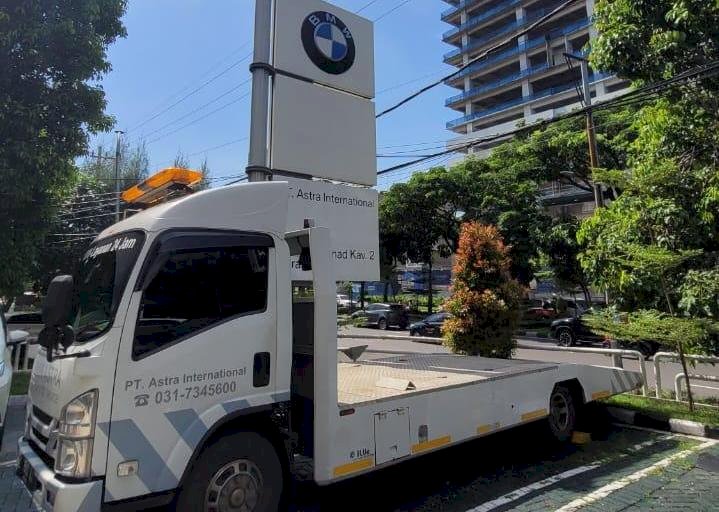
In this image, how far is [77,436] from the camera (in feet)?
10.8

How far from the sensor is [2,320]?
7.43 metres

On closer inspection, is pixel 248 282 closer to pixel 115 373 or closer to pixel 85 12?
pixel 115 373

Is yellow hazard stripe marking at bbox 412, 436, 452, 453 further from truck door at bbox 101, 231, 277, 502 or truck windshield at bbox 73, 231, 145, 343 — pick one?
truck windshield at bbox 73, 231, 145, 343

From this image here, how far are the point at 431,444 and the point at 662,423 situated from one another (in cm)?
441

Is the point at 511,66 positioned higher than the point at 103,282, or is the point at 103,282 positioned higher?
the point at 511,66

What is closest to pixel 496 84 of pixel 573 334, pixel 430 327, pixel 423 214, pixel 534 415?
pixel 423 214

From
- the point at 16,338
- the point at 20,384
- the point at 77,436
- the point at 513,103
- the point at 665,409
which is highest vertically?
the point at 513,103

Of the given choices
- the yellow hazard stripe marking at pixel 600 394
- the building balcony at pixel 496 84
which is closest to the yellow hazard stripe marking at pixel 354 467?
the yellow hazard stripe marking at pixel 600 394

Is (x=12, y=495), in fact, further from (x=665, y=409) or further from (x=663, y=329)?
(x=665, y=409)

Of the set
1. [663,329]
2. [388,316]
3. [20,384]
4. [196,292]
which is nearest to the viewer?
[196,292]

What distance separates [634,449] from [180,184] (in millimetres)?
6174

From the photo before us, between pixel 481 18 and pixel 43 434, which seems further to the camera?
pixel 481 18

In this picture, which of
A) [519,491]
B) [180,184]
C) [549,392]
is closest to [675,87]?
[549,392]

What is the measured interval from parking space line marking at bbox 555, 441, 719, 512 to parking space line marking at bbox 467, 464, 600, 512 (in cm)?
41
